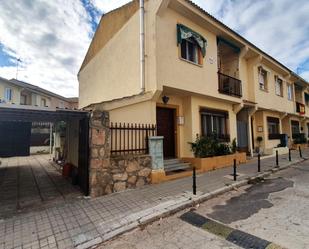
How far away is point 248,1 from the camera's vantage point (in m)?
9.97

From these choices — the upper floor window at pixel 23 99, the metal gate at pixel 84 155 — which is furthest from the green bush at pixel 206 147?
the upper floor window at pixel 23 99

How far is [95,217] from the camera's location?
458 cm

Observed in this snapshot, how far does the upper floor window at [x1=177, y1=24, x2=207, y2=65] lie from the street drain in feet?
24.0

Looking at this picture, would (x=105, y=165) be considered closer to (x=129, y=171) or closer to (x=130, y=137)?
(x=129, y=171)

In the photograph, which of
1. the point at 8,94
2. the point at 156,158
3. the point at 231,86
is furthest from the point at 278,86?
the point at 8,94

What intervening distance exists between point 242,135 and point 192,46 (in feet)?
24.6

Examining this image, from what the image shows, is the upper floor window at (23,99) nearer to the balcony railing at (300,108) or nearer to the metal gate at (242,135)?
the metal gate at (242,135)

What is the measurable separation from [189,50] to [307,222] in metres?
8.33

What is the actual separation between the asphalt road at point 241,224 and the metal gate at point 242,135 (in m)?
7.35

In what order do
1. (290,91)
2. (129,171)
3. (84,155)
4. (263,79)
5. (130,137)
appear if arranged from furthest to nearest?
(290,91) < (263,79) < (130,137) < (129,171) < (84,155)

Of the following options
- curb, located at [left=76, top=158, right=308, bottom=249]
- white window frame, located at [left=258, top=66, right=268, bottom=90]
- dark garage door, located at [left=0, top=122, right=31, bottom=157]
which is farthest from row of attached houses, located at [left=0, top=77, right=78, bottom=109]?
white window frame, located at [left=258, top=66, right=268, bottom=90]

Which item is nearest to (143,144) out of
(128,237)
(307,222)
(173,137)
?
(173,137)

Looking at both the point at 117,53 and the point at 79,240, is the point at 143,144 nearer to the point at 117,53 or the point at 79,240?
the point at 79,240

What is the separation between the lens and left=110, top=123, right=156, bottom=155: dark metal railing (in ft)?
22.3
